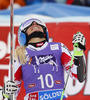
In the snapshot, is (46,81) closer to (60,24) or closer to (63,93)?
(63,93)

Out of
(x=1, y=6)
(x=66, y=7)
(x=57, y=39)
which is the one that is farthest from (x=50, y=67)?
(x=1, y=6)

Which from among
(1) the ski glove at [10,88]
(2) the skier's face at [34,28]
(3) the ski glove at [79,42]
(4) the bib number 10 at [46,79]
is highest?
(2) the skier's face at [34,28]

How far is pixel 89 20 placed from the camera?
5879mm

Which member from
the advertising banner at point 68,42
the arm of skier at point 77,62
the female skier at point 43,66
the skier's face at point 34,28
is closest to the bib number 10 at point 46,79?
the female skier at point 43,66

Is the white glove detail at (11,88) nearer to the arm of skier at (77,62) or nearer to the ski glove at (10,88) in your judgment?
the ski glove at (10,88)

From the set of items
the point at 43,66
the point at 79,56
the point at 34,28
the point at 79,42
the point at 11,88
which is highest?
the point at 34,28

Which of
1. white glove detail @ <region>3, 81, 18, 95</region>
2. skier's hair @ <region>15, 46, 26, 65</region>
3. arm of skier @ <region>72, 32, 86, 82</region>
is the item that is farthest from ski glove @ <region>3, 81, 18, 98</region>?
arm of skier @ <region>72, 32, 86, 82</region>

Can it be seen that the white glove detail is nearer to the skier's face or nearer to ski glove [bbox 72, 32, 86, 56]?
the skier's face

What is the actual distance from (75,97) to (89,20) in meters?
1.36

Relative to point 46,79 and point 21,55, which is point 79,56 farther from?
point 21,55

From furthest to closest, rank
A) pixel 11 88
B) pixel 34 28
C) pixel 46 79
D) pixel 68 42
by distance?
pixel 68 42
pixel 34 28
pixel 46 79
pixel 11 88

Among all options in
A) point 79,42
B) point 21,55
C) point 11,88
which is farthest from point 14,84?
point 79,42

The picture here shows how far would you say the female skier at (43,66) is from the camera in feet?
12.8

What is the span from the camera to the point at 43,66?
390 cm
